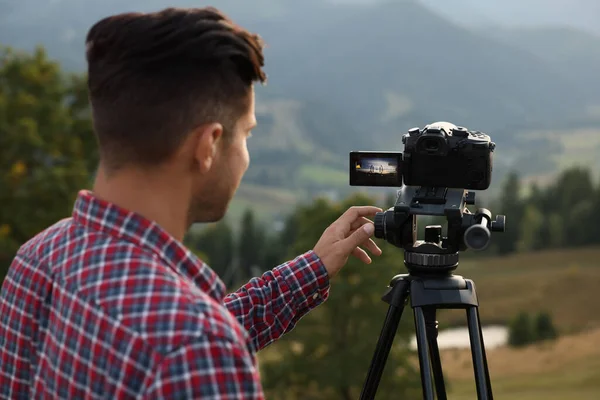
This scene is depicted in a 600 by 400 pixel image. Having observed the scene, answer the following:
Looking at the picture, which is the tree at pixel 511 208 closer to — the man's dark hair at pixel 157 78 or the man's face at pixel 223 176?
the man's face at pixel 223 176

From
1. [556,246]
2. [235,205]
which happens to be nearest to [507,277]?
[556,246]

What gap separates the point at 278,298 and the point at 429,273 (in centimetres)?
82

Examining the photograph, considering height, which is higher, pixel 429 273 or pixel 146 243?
pixel 146 243

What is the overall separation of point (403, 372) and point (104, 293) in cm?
2158

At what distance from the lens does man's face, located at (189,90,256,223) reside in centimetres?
186

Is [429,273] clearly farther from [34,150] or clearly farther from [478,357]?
[34,150]

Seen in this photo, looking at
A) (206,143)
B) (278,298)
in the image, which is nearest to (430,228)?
(278,298)

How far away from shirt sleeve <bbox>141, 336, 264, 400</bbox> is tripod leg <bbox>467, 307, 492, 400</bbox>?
77.3 inches

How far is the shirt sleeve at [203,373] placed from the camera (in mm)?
1466

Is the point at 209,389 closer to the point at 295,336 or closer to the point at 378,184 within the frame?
the point at 378,184

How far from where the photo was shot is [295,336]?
933 inches

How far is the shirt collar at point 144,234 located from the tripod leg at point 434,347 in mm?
1942

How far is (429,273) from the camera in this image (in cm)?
342

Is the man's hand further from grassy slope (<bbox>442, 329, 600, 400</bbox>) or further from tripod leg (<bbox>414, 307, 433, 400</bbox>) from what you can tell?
grassy slope (<bbox>442, 329, 600, 400</bbox>)
